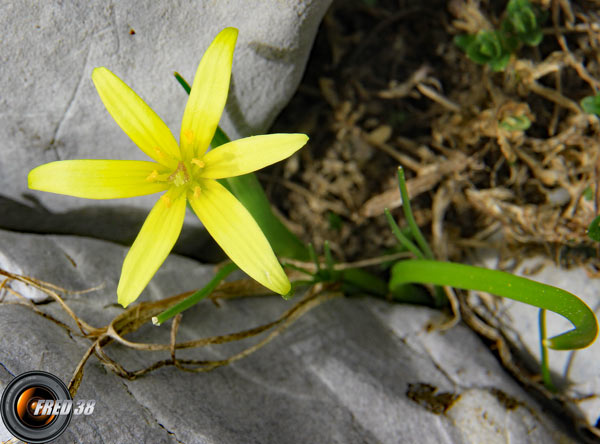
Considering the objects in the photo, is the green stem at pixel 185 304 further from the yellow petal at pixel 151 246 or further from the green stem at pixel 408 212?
the green stem at pixel 408 212

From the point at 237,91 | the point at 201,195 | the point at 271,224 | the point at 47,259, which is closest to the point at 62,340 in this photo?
the point at 47,259

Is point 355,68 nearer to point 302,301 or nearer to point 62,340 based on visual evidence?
point 302,301

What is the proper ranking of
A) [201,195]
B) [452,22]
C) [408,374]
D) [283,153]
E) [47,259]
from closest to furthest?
1. [283,153]
2. [201,195]
3. [47,259]
4. [408,374]
5. [452,22]

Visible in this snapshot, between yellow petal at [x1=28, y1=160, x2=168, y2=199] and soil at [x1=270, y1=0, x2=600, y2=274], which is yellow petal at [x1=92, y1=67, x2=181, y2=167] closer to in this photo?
yellow petal at [x1=28, y1=160, x2=168, y2=199]

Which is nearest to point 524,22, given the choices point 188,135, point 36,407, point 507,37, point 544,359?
point 507,37

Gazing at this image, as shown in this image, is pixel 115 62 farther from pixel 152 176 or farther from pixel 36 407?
pixel 36 407

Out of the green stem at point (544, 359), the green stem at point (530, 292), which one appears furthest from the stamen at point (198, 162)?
the green stem at point (544, 359)
